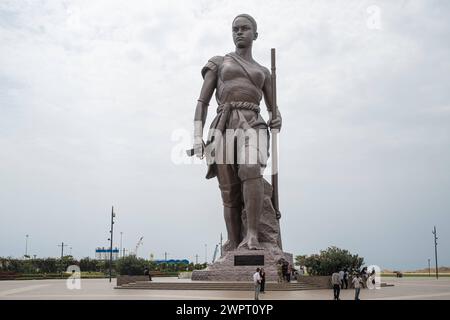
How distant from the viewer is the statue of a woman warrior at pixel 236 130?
2091cm

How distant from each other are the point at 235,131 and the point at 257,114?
1262 millimetres

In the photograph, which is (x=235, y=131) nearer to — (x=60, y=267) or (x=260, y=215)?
(x=260, y=215)

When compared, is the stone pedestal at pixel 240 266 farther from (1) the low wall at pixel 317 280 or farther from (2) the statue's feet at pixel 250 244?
(1) the low wall at pixel 317 280

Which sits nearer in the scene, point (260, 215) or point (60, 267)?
point (260, 215)

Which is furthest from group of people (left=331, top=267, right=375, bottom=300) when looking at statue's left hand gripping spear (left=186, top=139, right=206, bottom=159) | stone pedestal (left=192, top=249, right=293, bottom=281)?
statue's left hand gripping spear (left=186, top=139, right=206, bottom=159)

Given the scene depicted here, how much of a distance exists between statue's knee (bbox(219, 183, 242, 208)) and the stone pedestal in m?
2.12

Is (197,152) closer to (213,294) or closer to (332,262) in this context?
(213,294)

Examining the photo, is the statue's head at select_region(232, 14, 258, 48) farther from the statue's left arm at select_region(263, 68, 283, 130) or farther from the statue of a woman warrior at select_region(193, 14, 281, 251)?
the statue's left arm at select_region(263, 68, 283, 130)

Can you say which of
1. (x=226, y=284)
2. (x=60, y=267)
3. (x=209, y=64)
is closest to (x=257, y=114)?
(x=209, y=64)

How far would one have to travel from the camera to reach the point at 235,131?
2131 cm

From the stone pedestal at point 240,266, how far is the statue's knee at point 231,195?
212cm

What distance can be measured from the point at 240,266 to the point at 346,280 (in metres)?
5.49

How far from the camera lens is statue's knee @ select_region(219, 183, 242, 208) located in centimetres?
2152

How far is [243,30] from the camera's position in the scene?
864 inches
